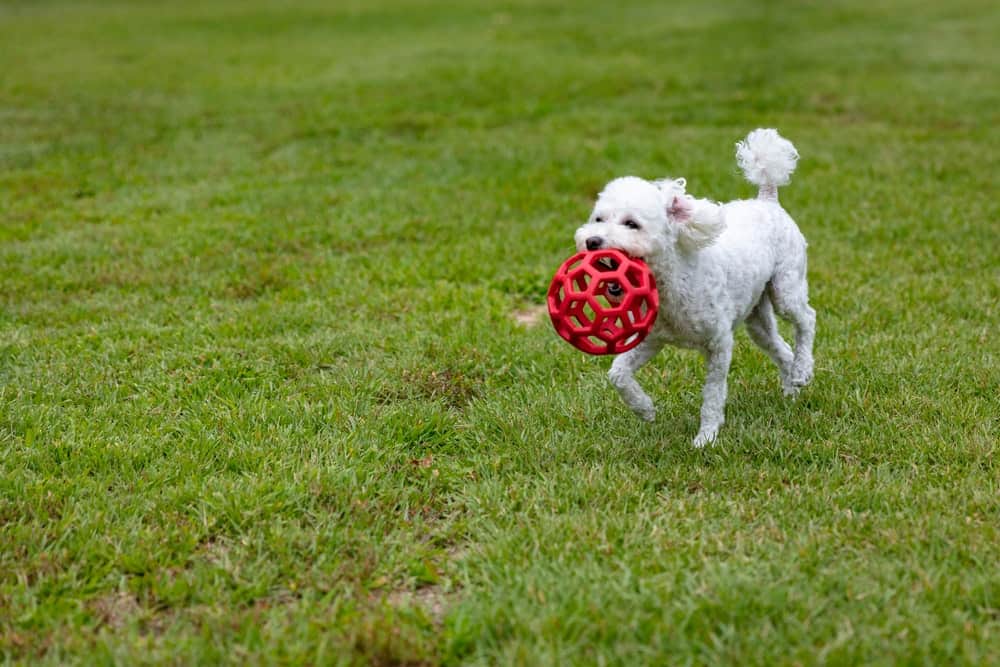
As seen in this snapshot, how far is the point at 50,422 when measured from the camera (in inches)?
191

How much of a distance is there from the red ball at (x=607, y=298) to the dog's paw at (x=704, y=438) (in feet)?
2.18

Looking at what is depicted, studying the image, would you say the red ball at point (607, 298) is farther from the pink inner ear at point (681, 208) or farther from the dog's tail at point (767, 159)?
the dog's tail at point (767, 159)

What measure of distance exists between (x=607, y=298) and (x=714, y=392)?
0.89 metres

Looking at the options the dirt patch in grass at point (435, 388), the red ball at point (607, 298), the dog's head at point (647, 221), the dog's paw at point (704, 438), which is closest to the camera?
the red ball at point (607, 298)

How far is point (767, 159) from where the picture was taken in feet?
17.0

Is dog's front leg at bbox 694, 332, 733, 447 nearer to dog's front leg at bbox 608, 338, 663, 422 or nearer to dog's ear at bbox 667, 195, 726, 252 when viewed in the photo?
dog's front leg at bbox 608, 338, 663, 422

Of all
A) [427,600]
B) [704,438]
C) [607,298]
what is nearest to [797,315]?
[704,438]

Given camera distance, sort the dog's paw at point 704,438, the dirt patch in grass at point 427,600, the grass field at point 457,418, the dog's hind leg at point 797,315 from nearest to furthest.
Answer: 1. the grass field at point 457,418
2. the dirt patch in grass at point 427,600
3. the dog's paw at point 704,438
4. the dog's hind leg at point 797,315

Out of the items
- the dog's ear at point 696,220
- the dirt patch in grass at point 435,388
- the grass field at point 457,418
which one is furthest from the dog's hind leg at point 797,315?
the dirt patch in grass at point 435,388

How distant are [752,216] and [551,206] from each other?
399cm

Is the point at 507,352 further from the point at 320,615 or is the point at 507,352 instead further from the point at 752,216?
the point at 320,615

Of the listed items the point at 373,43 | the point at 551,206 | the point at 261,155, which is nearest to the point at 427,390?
the point at 551,206

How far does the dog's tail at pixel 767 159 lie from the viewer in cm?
518

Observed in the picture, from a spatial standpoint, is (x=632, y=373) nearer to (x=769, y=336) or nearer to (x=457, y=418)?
(x=457, y=418)
